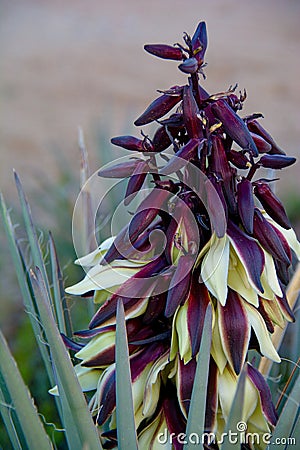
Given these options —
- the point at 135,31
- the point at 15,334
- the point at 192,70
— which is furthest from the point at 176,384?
the point at 135,31

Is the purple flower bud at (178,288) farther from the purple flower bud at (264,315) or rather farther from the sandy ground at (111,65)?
the sandy ground at (111,65)

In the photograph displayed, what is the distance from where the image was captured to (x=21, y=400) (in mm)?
535

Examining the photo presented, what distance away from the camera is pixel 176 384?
1.87 feet

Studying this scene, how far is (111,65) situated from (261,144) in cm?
455

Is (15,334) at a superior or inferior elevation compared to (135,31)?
inferior

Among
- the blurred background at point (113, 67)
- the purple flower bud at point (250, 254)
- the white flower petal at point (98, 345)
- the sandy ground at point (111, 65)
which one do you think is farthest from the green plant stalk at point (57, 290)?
the sandy ground at point (111, 65)

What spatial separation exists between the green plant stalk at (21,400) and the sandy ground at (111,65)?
2400 mm

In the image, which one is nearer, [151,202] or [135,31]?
[151,202]

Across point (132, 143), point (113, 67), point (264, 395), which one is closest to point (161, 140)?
point (132, 143)

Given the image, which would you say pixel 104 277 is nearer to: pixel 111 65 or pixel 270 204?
pixel 270 204

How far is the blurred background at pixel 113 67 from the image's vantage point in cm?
384

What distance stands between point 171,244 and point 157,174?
0.21ft

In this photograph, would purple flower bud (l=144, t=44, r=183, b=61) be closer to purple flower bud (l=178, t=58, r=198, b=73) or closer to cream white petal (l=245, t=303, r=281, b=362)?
purple flower bud (l=178, t=58, r=198, b=73)

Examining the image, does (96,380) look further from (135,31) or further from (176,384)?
(135,31)
